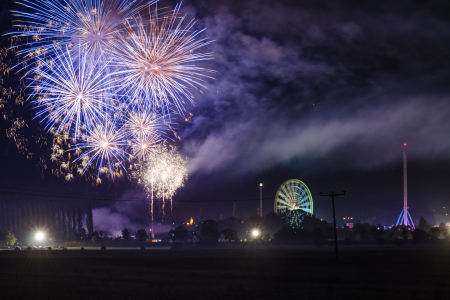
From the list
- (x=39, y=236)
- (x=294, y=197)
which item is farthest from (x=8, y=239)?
(x=294, y=197)

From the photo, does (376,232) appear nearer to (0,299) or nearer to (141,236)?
(141,236)

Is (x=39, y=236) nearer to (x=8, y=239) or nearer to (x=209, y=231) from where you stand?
(x=8, y=239)

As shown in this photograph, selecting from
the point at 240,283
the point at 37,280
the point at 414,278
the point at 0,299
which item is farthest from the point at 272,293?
the point at 37,280

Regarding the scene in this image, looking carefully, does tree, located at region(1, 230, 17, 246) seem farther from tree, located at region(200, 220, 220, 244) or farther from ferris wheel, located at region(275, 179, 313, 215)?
ferris wheel, located at region(275, 179, 313, 215)

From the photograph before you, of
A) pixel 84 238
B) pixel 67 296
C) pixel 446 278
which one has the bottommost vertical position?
pixel 84 238

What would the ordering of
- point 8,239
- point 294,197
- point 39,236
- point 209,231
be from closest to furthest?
point 294,197
point 209,231
point 8,239
point 39,236

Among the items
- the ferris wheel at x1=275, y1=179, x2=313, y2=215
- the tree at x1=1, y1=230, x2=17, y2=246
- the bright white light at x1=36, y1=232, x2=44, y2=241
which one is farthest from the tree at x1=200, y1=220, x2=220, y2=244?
the tree at x1=1, y1=230, x2=17, y2=246

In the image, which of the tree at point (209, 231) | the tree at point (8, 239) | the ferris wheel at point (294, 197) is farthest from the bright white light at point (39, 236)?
the ferris wheel at point (294, 197)

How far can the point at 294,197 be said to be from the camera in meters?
136

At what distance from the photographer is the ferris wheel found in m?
132

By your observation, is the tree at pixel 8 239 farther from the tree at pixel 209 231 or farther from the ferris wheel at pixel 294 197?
the ferris wheel at pixel 294 197

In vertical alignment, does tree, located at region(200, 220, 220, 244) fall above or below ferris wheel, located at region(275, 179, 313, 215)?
below

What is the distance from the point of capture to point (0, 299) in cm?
2131

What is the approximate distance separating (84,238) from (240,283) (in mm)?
167412
